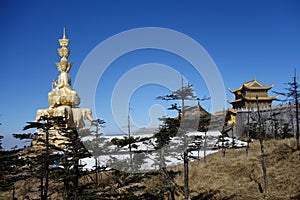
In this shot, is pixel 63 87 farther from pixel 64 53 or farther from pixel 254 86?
pixel 254 86

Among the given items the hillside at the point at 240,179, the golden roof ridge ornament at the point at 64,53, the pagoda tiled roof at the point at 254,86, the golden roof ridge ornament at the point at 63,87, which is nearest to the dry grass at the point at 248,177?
the hillside at the point at 240,179

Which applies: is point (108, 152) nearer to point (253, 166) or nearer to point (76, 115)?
point (76, 115)

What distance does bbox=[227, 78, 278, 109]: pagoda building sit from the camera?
29719 millimetres

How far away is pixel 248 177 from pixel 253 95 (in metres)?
16.8

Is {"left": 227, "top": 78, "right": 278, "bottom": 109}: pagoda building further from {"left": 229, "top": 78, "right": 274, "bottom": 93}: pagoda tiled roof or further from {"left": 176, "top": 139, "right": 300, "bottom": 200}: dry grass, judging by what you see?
{"left": 176, "top": 139, "right": 300, "bottom": 200}: dry grass

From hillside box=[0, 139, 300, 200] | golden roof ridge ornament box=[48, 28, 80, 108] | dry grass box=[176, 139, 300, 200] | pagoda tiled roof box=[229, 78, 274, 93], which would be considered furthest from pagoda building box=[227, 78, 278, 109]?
golden roof ridge ornament box=[48, 28, 80, 108]

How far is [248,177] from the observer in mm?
15094

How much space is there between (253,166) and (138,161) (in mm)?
8098

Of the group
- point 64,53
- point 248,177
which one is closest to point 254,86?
point 248,177

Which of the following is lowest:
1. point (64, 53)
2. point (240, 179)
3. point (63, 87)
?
point (240, 179)

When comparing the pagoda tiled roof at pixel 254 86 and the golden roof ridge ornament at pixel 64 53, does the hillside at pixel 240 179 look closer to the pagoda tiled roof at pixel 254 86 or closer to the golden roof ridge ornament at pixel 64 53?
the golden roof ridge ornament at pixel 64 53

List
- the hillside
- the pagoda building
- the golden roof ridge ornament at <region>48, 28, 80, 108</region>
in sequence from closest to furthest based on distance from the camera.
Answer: the hillside
the golden roof ridge ornament at <region>48, 28, 80, 108</region>
the pagoda building

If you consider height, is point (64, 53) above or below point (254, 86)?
above

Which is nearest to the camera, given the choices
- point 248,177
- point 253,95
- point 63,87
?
point 248,177
